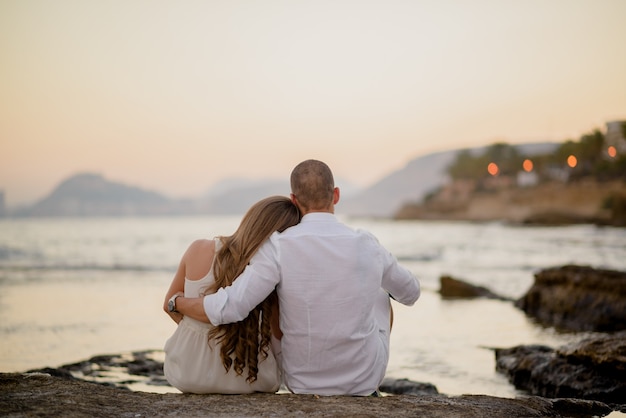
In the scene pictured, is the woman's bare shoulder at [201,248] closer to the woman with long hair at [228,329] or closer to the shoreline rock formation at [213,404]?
the woman with long hair at [228,329]

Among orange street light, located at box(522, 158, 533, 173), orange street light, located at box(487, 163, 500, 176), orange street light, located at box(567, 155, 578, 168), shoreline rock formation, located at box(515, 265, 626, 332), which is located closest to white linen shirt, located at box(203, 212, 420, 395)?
shoreline rock formation, located at box(515, 265, 626, 332)

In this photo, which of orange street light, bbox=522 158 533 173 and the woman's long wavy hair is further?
orange street light, bbox=522 158 533 173

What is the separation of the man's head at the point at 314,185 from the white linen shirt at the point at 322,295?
0.07 m

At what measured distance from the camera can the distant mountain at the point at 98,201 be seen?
344ft

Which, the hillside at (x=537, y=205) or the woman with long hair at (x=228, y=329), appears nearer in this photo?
the woman with long hair at (x=228, y=329)

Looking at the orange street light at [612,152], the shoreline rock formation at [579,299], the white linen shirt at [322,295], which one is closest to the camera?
the white linen shirt at [322,295]

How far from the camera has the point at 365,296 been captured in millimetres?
3355

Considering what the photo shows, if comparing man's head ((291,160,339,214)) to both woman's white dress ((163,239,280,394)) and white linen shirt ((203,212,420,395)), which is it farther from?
woman's white dress ((163,239,280,394))

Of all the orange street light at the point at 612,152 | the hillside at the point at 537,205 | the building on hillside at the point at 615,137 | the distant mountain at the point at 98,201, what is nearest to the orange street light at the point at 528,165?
the hillside at the point at 537,205

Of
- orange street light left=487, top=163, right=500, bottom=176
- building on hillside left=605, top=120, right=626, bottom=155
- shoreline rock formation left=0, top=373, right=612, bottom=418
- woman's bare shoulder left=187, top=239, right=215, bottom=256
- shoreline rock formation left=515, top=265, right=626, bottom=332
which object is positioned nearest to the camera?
shoreline rock formation left=0, top=373, right=612, bottom=418

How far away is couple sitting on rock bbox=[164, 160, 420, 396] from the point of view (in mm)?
3279

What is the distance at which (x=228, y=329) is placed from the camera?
11.1 feet

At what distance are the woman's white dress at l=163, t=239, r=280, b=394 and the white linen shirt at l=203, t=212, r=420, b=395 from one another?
0.21 metres

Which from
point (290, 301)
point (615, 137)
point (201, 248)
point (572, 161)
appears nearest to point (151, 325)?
point (201, 248)
